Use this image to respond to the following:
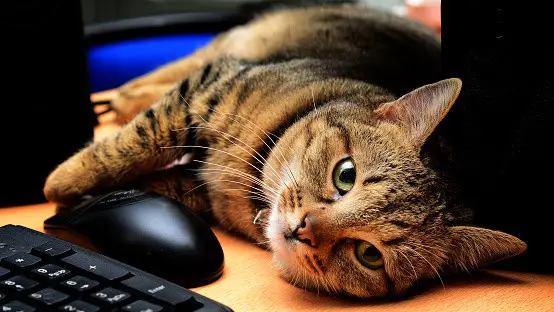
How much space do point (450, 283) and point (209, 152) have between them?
0.47 m

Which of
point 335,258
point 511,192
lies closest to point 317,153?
point 335,258

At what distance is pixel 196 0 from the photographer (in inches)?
106

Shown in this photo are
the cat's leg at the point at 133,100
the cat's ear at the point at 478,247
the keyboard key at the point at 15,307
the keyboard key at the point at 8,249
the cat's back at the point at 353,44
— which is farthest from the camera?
the cat's leg at the point at 133,100

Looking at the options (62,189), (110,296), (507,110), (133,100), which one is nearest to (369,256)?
(507,110)

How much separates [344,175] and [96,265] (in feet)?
1.17

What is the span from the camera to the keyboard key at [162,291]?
628 mm

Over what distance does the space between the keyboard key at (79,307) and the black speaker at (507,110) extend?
1.62 feet

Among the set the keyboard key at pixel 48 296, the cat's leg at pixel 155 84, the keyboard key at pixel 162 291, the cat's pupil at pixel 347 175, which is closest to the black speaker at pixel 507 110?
the cat's pupil at pixel 347 175

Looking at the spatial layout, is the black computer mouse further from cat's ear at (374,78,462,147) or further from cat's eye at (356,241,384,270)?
cat's ear at (374,78,462,147)

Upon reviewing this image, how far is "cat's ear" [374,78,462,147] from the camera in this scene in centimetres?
80

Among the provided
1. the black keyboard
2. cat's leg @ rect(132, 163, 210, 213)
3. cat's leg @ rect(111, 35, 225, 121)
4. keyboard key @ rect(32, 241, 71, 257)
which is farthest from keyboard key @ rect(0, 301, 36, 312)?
cat's leg @ rect(111, 35, 225, 121)

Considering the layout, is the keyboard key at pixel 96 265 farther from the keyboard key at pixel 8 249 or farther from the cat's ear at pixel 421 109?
the cat's ear at pixel 421 109

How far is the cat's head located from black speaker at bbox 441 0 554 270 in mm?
33

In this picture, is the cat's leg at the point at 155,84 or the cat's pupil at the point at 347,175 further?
the cat's leg at the point at 155,84
